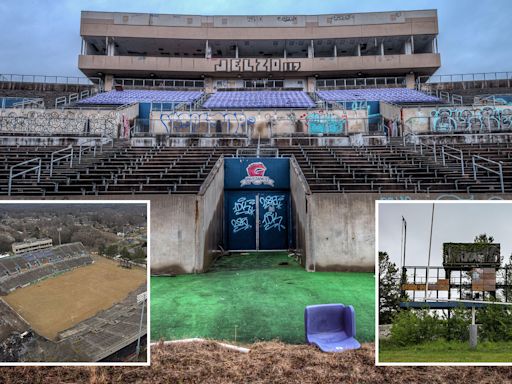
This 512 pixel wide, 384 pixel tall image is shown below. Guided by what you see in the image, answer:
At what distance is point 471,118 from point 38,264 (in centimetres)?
2860

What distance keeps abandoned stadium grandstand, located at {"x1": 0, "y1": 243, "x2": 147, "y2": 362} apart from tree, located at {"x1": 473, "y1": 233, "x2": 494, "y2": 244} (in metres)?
3.26

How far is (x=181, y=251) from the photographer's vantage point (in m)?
10.3

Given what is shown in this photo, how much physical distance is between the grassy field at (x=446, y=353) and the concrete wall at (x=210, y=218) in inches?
289

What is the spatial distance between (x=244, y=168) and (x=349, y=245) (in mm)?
6269

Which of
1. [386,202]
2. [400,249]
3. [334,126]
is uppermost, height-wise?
[334,126]

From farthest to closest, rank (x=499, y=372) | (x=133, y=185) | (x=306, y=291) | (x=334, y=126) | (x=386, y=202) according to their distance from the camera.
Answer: (x=334, y=126) < (x=133, y=185) < (x=306, y=291) < (x=499, y=372) < (x=386, y=202)

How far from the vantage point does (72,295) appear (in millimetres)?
3484

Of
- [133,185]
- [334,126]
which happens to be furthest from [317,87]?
[133,185]

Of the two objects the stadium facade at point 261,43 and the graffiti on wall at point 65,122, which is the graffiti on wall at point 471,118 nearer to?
the stadium facade at point 261,43

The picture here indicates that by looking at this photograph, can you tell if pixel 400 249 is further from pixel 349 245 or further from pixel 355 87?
pixel 355 87

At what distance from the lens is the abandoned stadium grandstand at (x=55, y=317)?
11.2 feet

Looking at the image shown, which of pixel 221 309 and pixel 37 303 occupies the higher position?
pixel 37 303

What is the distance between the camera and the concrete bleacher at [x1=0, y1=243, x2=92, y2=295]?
11.5ft

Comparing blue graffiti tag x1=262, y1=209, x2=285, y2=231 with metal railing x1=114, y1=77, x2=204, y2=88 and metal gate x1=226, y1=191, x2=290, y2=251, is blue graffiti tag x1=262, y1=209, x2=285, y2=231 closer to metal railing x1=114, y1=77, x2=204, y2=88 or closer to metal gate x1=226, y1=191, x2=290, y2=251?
metal gate x1=226, y1=191, x2=290, y2=251
